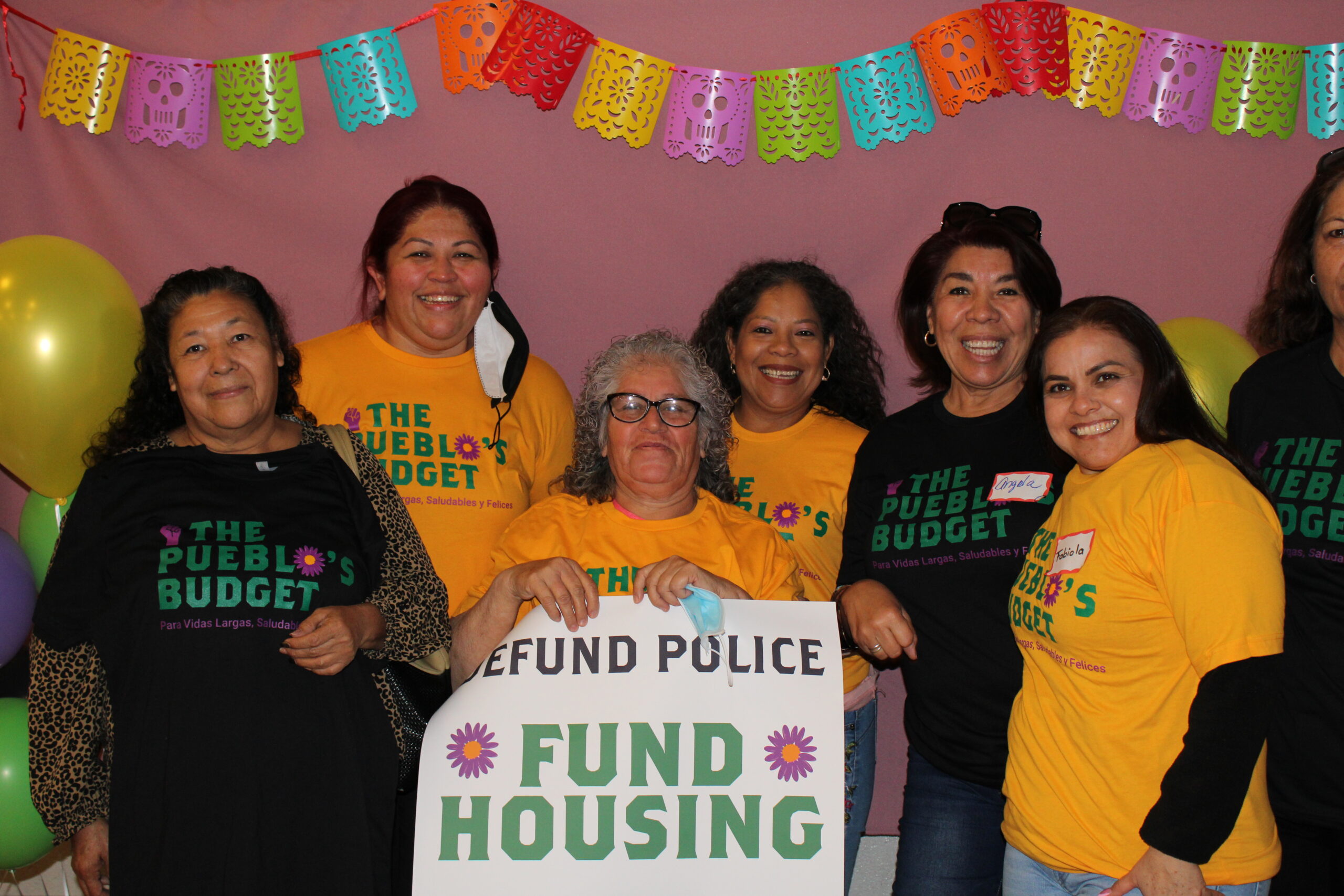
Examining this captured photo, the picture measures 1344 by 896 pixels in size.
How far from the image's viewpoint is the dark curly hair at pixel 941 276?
7.80ft

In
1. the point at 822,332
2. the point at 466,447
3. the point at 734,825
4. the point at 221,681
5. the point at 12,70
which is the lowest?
the point at 734,825

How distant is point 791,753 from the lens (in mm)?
2066

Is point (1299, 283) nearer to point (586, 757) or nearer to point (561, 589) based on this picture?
point (561, 589)

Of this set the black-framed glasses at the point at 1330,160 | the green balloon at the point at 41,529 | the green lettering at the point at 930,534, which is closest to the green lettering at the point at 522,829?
the green lettering at the point at 930,534

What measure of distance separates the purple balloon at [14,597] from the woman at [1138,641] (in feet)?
8.71

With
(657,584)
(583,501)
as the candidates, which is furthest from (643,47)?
(657,584)

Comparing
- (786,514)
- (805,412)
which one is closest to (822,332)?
(805,412)

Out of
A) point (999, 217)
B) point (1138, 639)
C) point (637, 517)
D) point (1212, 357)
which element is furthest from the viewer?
point (1212, 357)

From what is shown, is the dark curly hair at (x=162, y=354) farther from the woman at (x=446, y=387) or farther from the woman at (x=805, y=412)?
the woman at (x=805, y=412)

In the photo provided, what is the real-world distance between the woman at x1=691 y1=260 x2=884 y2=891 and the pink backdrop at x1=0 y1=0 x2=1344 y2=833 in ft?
1.50

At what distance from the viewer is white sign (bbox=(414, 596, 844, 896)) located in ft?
6.61

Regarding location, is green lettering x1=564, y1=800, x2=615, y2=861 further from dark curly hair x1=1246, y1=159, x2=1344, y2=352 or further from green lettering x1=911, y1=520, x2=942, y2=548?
dark curly hair x1=1246, y1=159, x2=1344, y2=352

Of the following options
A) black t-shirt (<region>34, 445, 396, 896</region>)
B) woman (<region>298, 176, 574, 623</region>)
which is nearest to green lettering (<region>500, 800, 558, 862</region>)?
black t-shirt (<region>34, 445, 396, 896</region>)

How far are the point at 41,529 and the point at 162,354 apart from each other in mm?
1066
